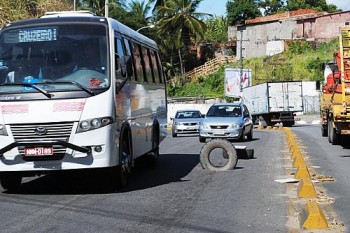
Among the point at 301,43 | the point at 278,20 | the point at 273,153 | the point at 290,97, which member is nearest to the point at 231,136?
the point at 273,153

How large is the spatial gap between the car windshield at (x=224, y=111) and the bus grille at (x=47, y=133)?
16.7 meters

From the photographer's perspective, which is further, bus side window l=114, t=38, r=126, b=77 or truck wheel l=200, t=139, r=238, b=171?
truck wheel l=200, t=139, r=238, b=171

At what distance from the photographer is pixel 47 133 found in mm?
9812

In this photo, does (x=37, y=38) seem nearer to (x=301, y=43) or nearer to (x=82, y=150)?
(x=82, y=150)

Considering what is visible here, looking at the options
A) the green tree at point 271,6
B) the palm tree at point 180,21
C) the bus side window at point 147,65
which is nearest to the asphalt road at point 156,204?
the bus side window at point 147,65

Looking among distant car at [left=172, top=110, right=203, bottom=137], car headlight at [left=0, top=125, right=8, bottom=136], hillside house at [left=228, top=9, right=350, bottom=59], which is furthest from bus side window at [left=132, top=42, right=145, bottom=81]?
hillside house at [left=228, top=9, right=350, bottom=59]

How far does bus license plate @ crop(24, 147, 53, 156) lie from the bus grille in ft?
0.25

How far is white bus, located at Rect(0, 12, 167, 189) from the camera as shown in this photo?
9844 millimetres

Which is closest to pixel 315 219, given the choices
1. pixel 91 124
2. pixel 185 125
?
pixel 91 124

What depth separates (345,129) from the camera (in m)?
19.5

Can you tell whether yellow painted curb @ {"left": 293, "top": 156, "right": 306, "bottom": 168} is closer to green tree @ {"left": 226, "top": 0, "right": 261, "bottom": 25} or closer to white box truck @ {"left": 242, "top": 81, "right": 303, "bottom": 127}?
white box truck @ {"left": 242, "top": 81, "right": 303, "bottom": 127}

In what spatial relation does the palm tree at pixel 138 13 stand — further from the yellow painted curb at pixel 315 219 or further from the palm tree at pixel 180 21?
the yellow painted curb at pixel 315 219

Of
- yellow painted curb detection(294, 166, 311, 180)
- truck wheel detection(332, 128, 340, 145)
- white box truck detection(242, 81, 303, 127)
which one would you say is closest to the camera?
yellow painted curb detection(294, 166, 311, 180)

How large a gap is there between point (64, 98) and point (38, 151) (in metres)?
0.90
